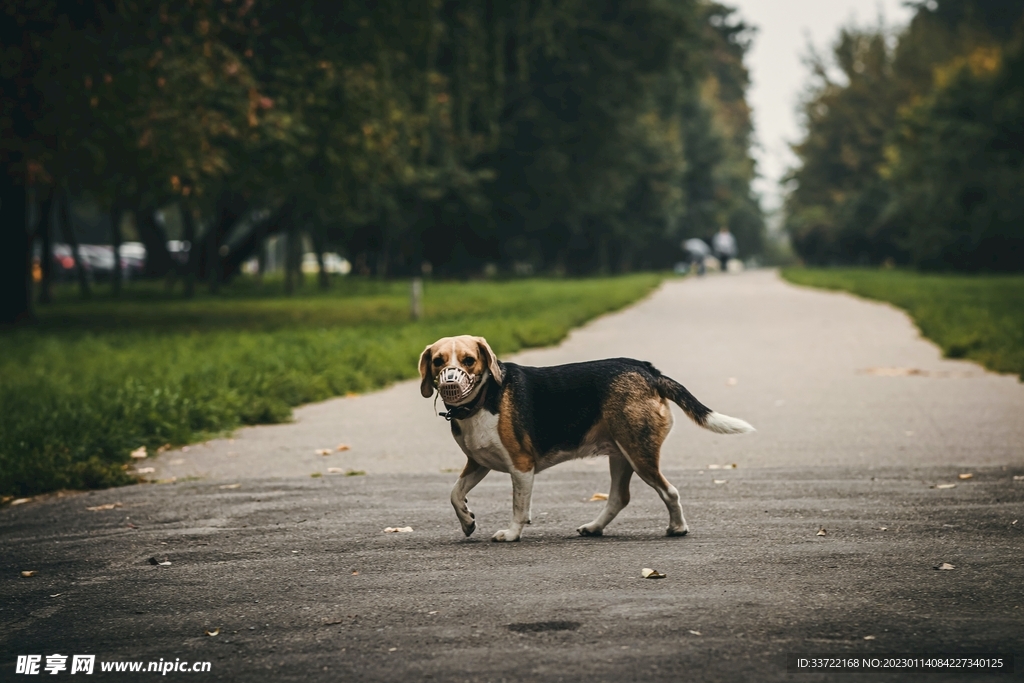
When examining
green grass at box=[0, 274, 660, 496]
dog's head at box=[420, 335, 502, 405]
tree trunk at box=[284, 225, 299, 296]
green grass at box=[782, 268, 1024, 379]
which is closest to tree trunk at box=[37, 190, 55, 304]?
green grass at box=[0, 274, 660, 496]

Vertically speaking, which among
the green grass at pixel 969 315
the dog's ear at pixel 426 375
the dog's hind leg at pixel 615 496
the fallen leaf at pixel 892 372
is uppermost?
the dog's ear at pixel 426 375

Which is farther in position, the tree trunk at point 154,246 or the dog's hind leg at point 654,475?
the tree trunk at point 154,246

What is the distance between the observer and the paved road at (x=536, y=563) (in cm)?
402

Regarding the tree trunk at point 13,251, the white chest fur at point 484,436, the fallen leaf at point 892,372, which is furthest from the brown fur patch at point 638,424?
the tree trunk at point 13,251

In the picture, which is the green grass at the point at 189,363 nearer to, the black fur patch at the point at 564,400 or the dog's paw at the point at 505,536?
the dog's paw at the point at 505,536

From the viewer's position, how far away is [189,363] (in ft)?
46.3

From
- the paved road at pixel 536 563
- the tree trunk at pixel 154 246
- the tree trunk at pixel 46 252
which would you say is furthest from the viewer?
the tree trunk at pixel 154 246

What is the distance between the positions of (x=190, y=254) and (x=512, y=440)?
3339cm

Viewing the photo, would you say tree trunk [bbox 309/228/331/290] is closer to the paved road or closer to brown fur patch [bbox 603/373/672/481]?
the paved road

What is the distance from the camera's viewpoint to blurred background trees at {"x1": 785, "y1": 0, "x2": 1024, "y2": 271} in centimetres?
4438

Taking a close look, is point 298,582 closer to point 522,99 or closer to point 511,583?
point 511,583

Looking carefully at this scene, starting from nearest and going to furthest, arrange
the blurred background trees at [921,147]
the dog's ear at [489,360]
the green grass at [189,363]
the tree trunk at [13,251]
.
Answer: the dog's ear at [489,360], the green grass at [189,363], the tree trunk at [13,251], the blurred background trees at [921,147]

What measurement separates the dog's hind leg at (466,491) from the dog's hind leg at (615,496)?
1.80 ft

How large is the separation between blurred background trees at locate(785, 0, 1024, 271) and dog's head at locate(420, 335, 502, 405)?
41775mm
